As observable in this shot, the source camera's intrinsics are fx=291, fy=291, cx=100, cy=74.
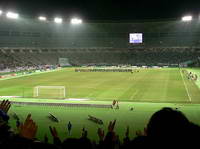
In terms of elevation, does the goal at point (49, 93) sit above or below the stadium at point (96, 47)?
below

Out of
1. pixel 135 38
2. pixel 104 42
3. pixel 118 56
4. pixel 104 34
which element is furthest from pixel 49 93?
pixel 104 34

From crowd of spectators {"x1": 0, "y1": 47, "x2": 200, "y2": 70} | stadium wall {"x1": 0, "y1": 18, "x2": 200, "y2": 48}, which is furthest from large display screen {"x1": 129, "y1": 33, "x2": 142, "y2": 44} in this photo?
stadium wall {"x1": 0, "y1": 18, "x2": 200, "y2": 48}

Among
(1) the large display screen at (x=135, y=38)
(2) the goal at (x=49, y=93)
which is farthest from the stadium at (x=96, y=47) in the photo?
(2) the goal at (x=49, y=93)

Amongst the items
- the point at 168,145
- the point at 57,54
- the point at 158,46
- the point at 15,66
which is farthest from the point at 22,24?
the point at 168,145

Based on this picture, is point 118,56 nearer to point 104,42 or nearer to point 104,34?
point 104,42

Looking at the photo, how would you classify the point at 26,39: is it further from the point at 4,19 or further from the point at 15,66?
the point at 15,66

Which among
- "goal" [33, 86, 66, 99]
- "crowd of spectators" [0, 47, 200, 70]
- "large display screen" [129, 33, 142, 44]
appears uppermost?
"large display screen" [129, 33, 142, 44]

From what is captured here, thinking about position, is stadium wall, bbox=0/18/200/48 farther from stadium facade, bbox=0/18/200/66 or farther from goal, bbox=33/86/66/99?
goal, bbox=33/86/66/99

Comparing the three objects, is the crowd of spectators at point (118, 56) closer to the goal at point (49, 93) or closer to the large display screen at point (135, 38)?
the large display screen at point (135, 38)

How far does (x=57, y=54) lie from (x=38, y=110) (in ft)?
293

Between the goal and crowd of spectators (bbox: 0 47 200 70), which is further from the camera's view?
crowd of spectators (bbox: 0 47 200 70)

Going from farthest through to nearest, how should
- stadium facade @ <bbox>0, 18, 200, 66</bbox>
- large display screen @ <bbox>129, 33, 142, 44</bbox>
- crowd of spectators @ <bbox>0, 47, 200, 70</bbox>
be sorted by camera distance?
stadium facade @ <bbox>0, 18, 200, 66</bbox> → crowd of spectators @ <bbox>0, 47, 200, 70</bbox> → large display screen @ <bbox>129, 33, 142, 44</bbox>

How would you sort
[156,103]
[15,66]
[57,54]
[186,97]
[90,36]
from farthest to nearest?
[90,36]
[57,54]
[15,66]
[186,97]
[156,103]

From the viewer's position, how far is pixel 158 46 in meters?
118
